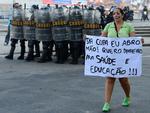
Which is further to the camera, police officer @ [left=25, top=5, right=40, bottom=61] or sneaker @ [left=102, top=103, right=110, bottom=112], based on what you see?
police officer @ [left=25, top=5, right=40, bottom=61]

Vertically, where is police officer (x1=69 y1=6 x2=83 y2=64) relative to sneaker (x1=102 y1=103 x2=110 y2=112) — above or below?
above

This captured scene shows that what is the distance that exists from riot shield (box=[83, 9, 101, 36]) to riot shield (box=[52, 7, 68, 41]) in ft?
2.00

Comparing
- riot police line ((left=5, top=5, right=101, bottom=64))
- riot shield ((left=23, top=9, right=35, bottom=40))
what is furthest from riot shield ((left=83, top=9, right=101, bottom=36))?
riot shield ((left=23, top=9, right=35, bottom=40))

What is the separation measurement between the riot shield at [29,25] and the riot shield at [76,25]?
1.26 m

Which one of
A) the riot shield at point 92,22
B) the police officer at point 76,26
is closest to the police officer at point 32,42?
the police officer at point 76,26

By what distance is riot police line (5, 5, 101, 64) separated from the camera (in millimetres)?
14727

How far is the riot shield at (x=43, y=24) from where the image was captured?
49.1 feet

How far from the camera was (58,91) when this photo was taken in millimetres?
10320

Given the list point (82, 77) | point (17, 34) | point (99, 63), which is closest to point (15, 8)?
point (17, 34)

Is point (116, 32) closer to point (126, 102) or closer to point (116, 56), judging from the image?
point (116, 56)

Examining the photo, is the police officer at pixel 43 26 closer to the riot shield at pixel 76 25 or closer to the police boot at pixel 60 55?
the police boot at pixel 60 55

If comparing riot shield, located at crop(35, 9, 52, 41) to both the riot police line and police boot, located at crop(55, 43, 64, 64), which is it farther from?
police boot, located at crop(55, 43, 64, 64)

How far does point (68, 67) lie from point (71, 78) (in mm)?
2208

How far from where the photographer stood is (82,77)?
1234 centimetres
